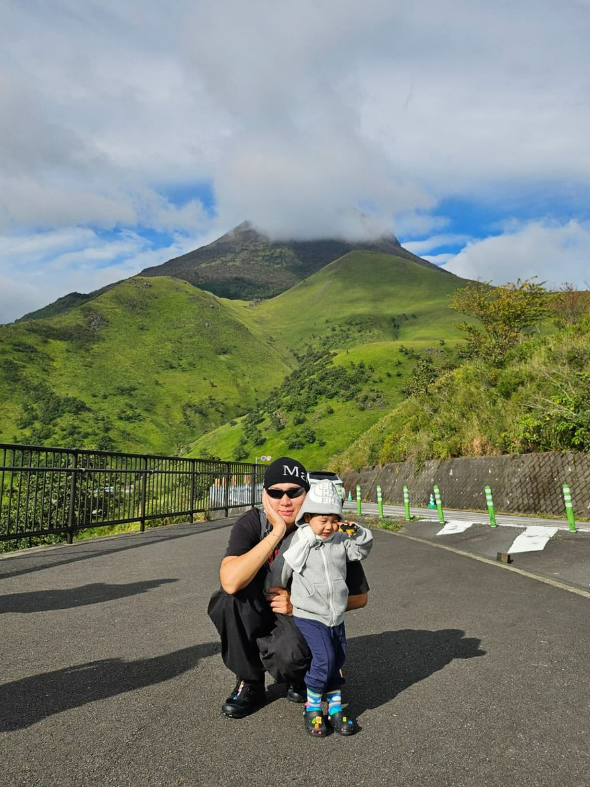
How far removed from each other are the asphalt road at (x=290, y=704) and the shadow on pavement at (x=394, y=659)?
0.02 m

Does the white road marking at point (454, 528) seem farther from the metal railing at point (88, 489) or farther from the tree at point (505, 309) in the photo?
the tree at point (505, 309)

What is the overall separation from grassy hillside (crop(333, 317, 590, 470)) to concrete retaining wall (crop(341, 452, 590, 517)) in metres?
0.57

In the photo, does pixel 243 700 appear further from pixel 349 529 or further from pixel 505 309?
pixel 505 309

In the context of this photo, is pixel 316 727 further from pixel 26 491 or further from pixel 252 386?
pixel 252 386

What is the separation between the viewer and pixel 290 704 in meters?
3.55

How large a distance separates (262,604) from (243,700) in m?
0.50

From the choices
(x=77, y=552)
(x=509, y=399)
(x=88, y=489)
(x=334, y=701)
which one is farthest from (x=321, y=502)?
(x=509, y=399)

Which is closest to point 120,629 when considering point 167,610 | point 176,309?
point 167,610

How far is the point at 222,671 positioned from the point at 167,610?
75.6 inches

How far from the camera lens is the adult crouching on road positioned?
3311 millimetres

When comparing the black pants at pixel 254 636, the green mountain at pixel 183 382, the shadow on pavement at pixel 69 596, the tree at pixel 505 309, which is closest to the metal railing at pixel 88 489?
the shadow on pavement at pixel 69 596

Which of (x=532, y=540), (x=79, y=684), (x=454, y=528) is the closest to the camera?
(x=79, y=684)

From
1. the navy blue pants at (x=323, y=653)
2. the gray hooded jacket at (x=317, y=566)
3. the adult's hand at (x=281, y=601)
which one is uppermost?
the gray hooded jacket at (x=317, y=566)

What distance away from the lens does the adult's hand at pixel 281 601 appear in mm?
3385
